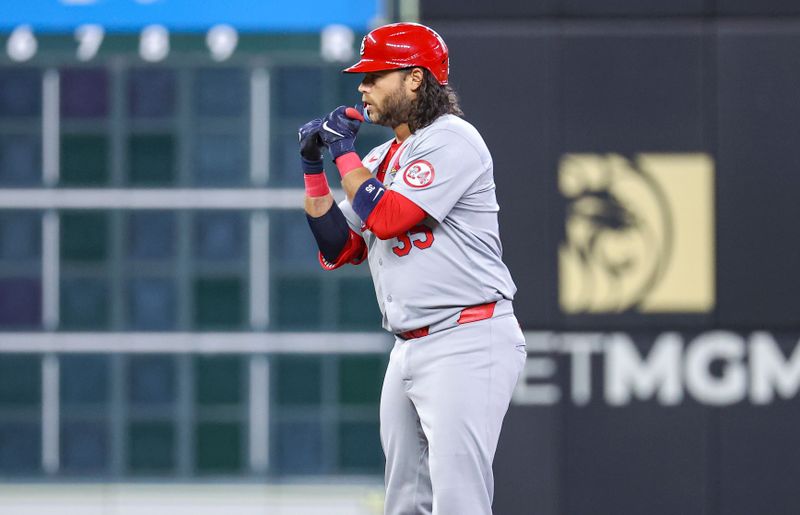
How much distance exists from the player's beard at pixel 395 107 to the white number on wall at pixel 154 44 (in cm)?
260

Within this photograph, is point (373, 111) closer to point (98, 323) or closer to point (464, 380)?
point (464, 380)

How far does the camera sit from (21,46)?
6152 millimetres

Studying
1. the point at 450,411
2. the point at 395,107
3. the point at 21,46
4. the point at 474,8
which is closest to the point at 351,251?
the point at 395,107

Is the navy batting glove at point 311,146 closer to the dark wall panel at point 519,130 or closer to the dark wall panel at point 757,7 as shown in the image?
the dark wall panel at point 519,130

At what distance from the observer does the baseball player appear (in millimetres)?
3680

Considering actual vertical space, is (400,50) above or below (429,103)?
above

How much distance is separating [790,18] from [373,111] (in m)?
2.97

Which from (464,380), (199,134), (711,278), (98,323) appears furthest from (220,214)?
(464,380)

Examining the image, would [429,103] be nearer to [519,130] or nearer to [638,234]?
[519,130]

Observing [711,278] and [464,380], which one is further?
[711,278]

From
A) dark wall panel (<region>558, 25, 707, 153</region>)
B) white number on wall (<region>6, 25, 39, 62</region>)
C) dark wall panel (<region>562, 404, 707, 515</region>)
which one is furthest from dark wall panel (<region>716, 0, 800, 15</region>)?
white number on wall (<region>6, 25, 39, 62</region>)

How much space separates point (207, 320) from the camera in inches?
243

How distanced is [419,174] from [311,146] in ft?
1.19

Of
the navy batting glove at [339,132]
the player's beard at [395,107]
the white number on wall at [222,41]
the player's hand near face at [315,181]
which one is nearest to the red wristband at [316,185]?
the player's hand near face at [315,181]
